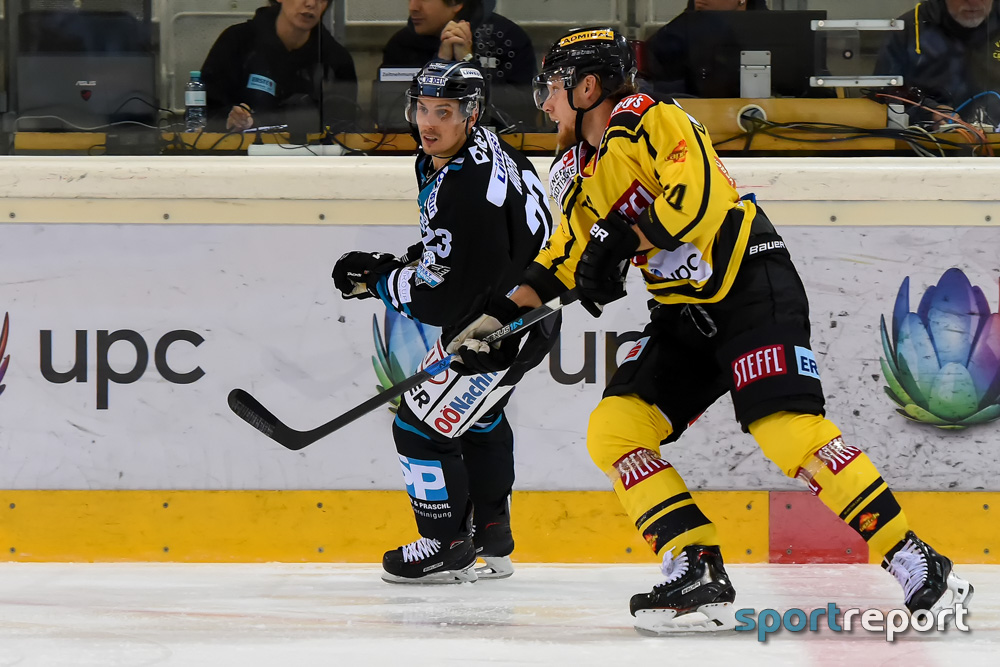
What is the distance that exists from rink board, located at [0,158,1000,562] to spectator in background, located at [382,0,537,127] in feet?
1.36

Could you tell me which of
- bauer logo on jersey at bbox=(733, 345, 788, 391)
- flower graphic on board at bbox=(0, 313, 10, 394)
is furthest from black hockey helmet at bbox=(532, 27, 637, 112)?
flower graphic on board at bbox=(0, 313, 10, 394)

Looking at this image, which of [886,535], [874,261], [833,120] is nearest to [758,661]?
[886,535]

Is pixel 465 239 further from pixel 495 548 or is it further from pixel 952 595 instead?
pixel 952 595

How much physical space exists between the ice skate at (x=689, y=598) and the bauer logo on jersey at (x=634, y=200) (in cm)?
64

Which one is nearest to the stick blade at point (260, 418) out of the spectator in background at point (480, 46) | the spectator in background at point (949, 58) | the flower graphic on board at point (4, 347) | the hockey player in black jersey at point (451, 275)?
the hockey player in black jersey at point (451, 275)

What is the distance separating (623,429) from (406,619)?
0.61m

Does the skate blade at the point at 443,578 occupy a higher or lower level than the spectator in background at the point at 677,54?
lower

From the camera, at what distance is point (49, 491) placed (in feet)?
10.7

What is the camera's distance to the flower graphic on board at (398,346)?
328cm

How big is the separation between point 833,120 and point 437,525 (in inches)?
63.1

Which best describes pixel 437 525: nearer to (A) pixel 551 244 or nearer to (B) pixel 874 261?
(A) pixel 551 244

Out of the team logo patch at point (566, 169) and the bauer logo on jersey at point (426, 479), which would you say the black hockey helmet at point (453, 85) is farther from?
the bauer logo on jersey at point (426, 479)

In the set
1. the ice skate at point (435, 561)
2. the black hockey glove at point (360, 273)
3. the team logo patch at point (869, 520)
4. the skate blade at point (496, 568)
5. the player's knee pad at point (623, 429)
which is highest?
the black hockey glove at point (360, 273)

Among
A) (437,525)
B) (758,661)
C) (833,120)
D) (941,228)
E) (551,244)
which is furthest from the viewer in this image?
(833,120)
